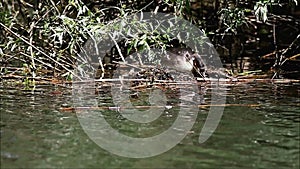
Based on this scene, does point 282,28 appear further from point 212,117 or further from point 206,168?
point 206,168

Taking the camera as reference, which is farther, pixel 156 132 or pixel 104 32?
pixel 104 32

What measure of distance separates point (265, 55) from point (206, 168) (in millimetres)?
3153

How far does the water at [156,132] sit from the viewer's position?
1.59 m

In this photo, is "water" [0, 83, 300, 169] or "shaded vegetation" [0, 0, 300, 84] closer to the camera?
"water" [0, 83, 300, 169]

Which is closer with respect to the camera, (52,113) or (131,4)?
(52,113)

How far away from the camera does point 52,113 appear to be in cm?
226

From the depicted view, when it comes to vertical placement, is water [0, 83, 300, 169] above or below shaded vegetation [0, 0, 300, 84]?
below

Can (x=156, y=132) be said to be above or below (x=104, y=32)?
below

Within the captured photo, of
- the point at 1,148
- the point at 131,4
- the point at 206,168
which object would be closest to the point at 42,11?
the point at 131,4

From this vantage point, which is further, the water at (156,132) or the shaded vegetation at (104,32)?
the shaded vegetation at (104,32)

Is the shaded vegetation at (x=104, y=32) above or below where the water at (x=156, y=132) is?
above

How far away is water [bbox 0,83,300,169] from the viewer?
1594mm

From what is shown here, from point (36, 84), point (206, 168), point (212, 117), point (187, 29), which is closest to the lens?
point (206, 168)

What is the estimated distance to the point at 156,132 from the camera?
6.48 ft
